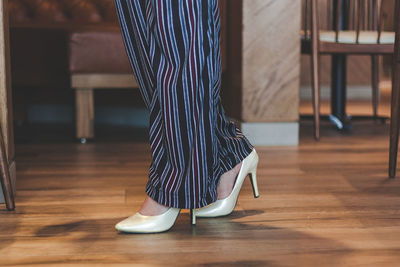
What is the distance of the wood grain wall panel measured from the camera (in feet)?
7.59

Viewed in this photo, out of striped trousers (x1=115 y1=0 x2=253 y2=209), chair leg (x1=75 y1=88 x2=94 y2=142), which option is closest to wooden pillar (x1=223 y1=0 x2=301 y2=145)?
chair leg (x1=75 y1=88 x2=94 y2=142)

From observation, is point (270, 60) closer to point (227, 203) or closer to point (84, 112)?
point (84, 112)

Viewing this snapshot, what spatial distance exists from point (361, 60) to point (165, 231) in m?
4.34

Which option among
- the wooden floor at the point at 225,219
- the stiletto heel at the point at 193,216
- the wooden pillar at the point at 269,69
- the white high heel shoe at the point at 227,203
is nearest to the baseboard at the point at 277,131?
the wooden pillar at the point at 269,69

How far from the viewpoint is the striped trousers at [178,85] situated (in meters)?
1.04

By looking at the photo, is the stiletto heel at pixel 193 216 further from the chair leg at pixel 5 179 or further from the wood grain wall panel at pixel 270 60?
the wood grain wall panel at pixel 270 60

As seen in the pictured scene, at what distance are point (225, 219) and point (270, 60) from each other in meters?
1.21

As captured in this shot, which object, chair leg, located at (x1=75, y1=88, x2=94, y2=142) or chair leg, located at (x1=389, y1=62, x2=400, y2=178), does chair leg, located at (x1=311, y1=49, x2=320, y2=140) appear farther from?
chair leg, located at (x1=75, y1=88, x2=94, y2=142)

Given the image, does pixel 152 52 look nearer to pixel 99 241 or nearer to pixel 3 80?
pixel 99 241

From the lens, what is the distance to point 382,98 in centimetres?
506

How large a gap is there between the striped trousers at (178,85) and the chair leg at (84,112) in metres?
1.33

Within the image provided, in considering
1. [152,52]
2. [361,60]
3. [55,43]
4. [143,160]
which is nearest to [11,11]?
[55,43]

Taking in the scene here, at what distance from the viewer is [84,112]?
244cm

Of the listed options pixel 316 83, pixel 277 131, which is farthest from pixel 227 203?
pixel 316 83
